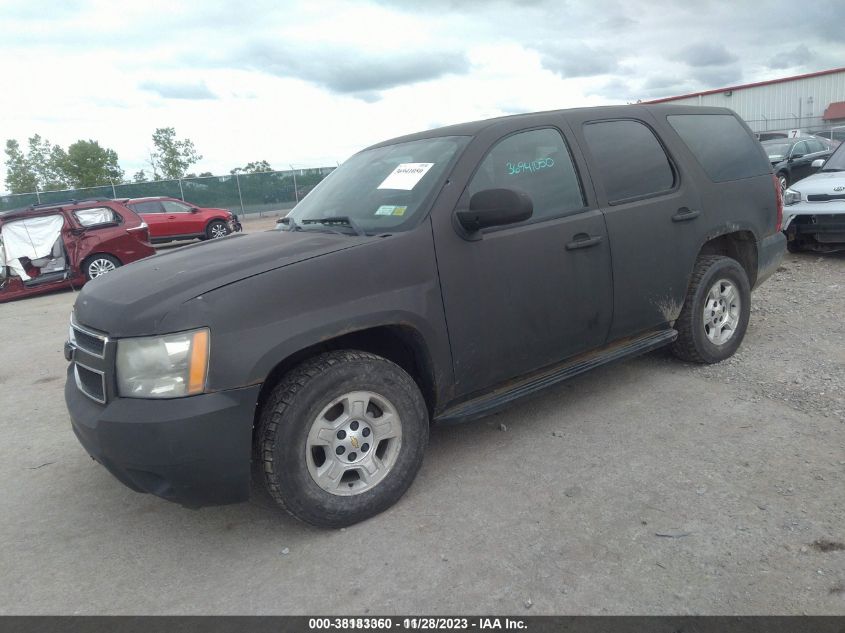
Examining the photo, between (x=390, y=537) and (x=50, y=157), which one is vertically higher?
(x=50, y=157)

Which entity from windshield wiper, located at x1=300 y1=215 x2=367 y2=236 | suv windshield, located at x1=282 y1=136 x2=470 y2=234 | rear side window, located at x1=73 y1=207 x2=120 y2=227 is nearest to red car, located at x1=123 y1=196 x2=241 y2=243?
rear side window, located at x1=73 y1=207 x2=120 y2=227

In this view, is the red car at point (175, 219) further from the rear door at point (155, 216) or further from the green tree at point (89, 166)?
the green tree at point (89, 166)

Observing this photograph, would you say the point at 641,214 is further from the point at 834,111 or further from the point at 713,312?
the point at 834,111

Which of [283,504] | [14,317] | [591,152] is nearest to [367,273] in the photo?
[283,504]

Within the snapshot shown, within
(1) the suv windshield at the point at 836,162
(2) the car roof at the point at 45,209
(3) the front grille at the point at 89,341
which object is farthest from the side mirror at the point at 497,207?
(2) the car roof at the point at 45,209

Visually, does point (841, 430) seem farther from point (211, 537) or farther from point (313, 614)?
point (211, 537)

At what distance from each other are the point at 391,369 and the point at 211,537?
117 centimetres

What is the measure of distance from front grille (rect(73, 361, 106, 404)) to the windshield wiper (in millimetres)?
1379

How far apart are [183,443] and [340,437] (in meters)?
0.68

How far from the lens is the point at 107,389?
2.72 m

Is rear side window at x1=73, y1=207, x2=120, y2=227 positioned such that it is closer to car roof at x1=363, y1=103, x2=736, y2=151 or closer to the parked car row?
the parked car row

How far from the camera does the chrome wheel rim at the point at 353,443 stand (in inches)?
113

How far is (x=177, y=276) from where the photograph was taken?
2.97 metres

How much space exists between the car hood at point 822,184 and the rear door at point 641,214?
4.84 meters
